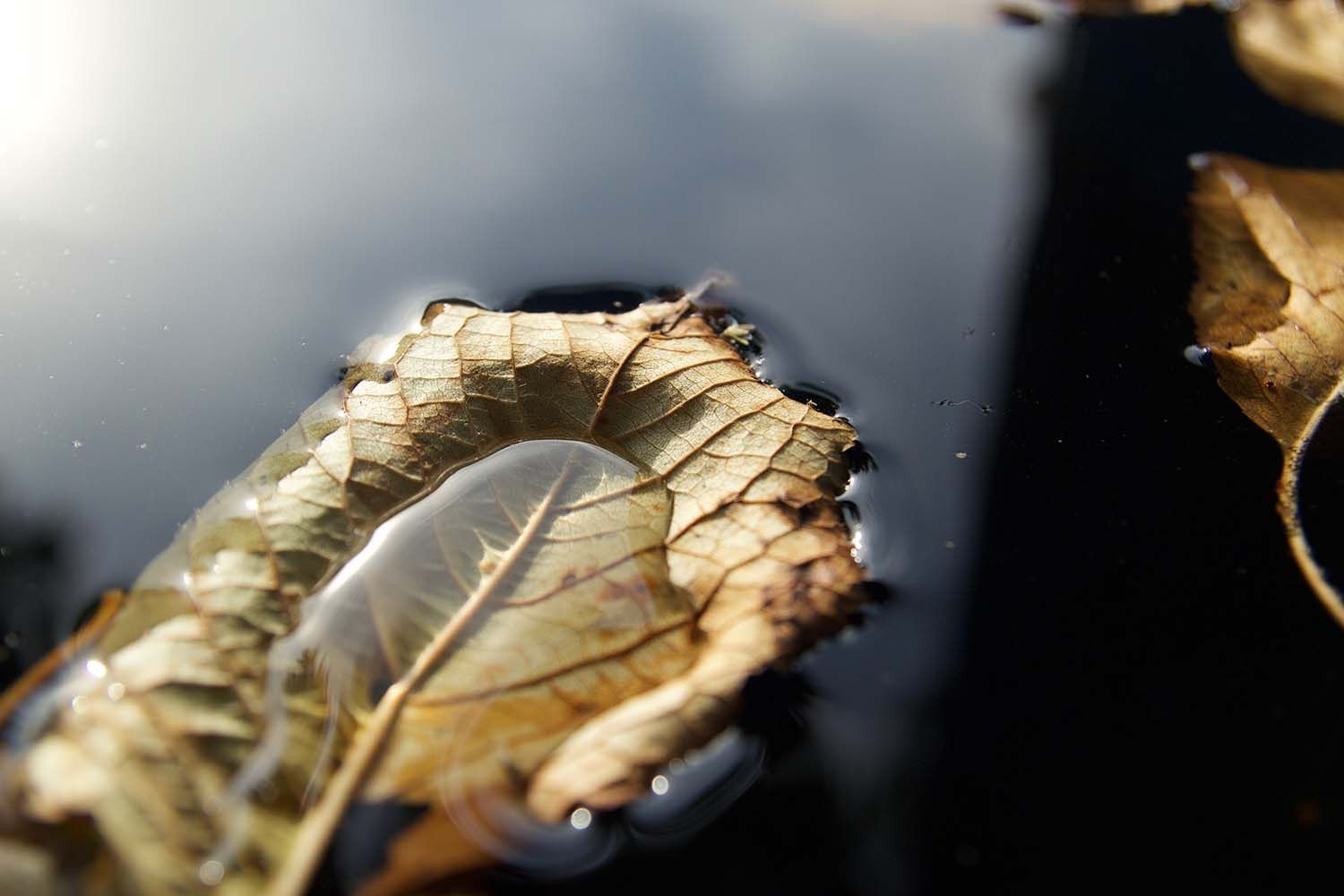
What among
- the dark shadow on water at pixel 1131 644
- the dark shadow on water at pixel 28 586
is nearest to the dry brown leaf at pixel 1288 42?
the dark shadow on water at pixel 1131 644

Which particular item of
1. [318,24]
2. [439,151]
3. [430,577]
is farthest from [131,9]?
[430,577]

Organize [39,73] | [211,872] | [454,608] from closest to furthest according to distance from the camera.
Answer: [211,872], [454,608], [39,73]

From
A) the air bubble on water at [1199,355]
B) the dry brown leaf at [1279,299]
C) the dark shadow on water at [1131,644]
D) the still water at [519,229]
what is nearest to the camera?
the dark shadow on water at [1131,644]

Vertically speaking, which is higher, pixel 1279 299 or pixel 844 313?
pixel 844 313

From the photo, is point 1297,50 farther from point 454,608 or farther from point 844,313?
point 454,608

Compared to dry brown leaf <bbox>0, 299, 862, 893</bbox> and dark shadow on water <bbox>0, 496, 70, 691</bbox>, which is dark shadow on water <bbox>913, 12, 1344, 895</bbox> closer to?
dry brown leaf <bbox>0, 299, 862, 893</bbox>

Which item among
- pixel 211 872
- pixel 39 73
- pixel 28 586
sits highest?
pixel 39 73

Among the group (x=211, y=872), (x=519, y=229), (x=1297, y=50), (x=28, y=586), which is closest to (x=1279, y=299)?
(x=1297, y=50)

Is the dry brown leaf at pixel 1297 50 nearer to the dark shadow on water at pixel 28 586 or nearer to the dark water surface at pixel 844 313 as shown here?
the dark water surface at pixel 844 313
